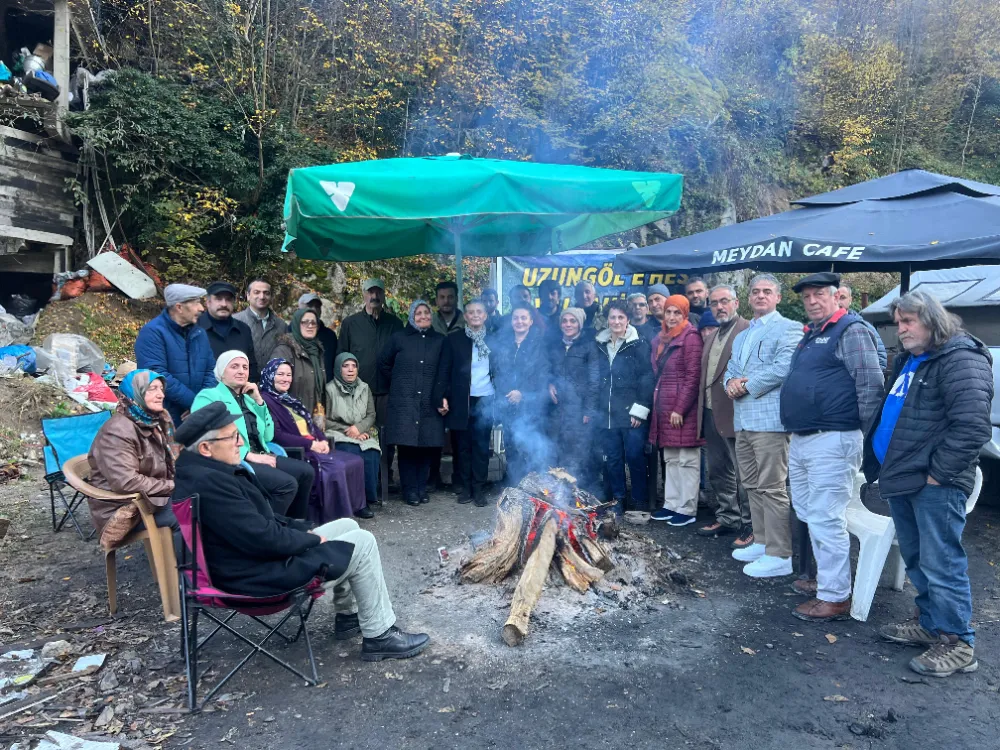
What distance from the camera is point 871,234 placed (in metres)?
4.59

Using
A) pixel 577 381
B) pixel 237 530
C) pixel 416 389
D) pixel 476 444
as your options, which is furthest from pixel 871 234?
pixel 237 530

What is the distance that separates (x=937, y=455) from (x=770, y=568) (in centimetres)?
169

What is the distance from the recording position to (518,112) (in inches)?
532

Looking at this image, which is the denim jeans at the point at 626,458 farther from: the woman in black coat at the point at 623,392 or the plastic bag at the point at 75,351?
the plastic bag at the point at 75,351

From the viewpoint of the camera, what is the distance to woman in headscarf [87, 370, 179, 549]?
12.9 feet

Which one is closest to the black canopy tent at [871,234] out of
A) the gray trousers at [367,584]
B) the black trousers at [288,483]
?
the black trousers at [288,483]

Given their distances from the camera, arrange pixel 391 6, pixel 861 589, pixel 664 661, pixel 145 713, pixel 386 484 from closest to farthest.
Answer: pixel 145 713, pixel 664 661, pixel 861 589, pixel 386 484, pixel 391 6

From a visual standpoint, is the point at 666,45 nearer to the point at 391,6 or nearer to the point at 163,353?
the point at 391,6

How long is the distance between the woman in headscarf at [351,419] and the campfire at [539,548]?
1.75 meters

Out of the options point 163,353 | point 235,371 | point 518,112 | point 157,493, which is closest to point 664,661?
point 157,493

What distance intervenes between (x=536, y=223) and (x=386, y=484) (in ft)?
10.4

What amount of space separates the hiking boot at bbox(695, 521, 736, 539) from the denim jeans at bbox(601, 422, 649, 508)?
0.80 m

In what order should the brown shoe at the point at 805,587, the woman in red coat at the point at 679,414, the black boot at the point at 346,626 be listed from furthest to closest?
the woman in red coat at the point at 679,414, the brown shoe at the point at 805,587, the black boot at the point at 346,626

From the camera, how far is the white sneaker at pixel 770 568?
15.2 feet
